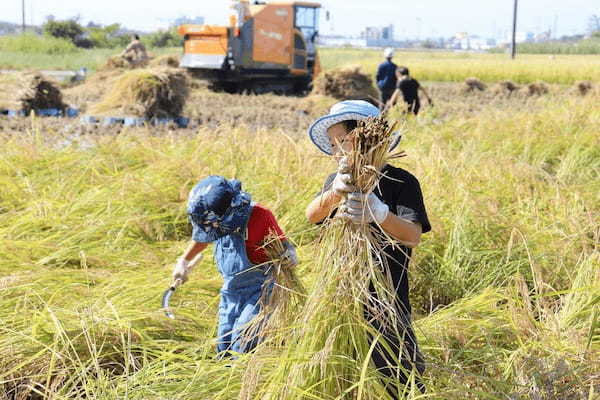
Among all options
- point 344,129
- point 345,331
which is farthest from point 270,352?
point 344,129

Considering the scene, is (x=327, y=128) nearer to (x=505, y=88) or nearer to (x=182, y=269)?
(x=182, y=269)

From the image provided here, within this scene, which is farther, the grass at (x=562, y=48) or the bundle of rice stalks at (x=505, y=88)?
the grass at (x=562, y=48)

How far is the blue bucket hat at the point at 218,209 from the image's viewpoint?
3004 millimetres

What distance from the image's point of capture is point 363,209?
6.85ft

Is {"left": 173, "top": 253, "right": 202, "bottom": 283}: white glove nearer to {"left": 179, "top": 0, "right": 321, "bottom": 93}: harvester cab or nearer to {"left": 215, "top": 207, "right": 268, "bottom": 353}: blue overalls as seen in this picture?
{"left": 215, "top": 207, "right": 268, "bottom": 353}: blue overalls

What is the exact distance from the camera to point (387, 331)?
7.73 ft

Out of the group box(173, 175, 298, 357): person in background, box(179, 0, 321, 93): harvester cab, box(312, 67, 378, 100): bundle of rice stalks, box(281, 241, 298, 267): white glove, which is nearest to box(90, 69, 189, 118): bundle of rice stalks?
box(312, 67, 378, 100): bundle of rice stalks

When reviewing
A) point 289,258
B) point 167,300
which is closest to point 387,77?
point 167,300

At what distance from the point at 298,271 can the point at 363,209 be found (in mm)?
1900

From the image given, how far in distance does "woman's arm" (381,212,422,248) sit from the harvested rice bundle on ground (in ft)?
0.11

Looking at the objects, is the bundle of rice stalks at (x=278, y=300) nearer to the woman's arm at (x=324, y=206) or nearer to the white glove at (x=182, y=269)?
the woman's arm at (x=324, y=206)

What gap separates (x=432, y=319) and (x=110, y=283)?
4.77 feet

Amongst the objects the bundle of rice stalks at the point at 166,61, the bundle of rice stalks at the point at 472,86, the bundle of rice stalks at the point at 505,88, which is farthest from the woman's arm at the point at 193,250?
the bundle of rice stalks at the point at 472,86

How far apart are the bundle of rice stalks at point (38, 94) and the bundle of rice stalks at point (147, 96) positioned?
39.6 inches
